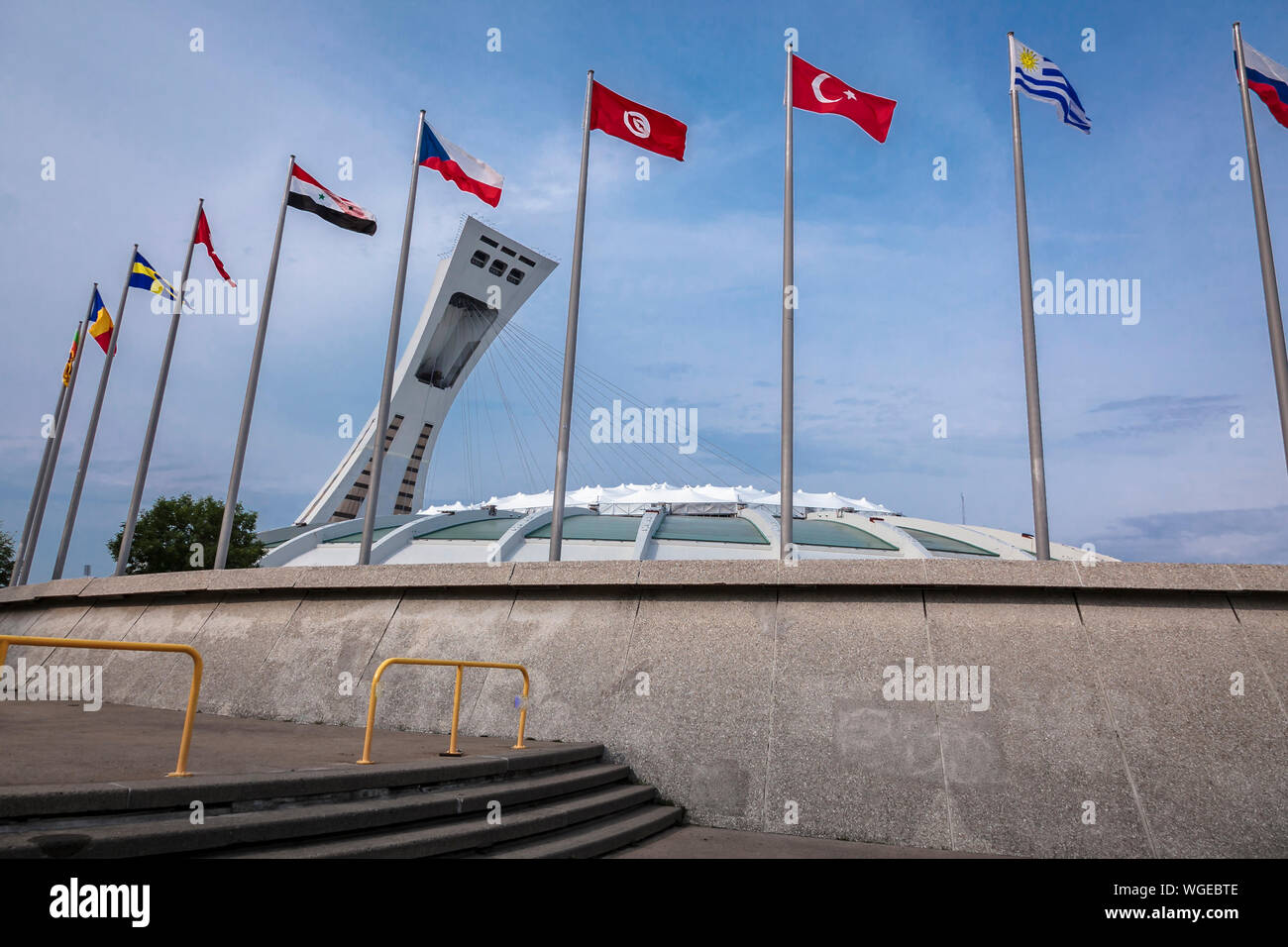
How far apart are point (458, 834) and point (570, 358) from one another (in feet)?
27.8

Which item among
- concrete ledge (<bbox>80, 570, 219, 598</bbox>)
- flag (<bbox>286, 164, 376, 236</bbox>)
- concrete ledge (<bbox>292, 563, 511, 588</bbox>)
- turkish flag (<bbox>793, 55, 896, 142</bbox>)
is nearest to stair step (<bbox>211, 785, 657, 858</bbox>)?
concrete ledge (<bbox>292, 563, 511, 588</bbox>)

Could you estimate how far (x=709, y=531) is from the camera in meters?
19.9

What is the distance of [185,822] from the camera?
15.9ft

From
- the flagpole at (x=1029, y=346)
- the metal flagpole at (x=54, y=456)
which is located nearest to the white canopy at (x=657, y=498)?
the metal flagpole at (x=54, y=456)

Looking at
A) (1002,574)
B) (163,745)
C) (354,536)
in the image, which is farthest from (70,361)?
(1002,574)

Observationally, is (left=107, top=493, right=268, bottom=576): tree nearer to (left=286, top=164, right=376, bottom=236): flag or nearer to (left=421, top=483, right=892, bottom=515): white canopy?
(left=421, top=483, right=892, bottom=515): white canopy

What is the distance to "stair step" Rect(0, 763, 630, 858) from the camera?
4.20 m

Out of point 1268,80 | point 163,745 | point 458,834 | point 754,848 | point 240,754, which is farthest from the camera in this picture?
point 1268,80

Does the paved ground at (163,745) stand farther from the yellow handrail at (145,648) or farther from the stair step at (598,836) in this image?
the stair step at (598,836)

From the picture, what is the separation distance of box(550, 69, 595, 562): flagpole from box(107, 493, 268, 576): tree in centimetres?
2487

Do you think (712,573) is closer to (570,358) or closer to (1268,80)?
(570,358)
